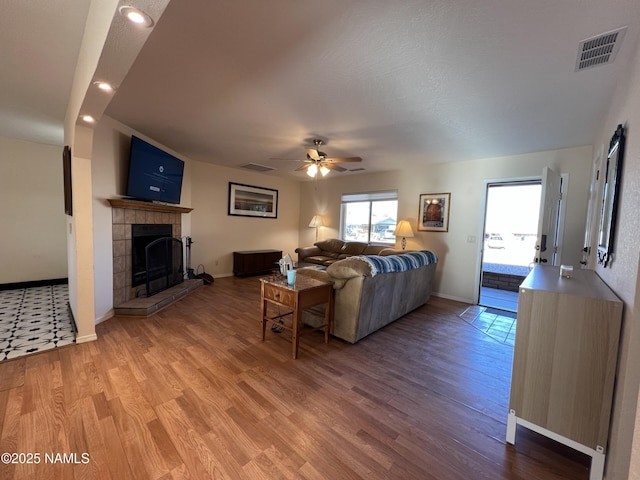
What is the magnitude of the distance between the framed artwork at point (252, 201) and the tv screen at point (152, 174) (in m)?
1.45

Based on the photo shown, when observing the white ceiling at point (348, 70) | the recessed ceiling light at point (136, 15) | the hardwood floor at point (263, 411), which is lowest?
the hardwood floor at point (263, 411)

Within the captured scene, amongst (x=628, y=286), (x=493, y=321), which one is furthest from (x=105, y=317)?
(x=493, y=321)

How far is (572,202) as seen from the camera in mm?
3492

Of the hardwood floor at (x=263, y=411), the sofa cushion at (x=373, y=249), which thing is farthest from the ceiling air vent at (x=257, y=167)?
the hardwood floor at (x=263, y=411)

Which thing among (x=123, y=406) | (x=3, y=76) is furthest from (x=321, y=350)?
(x=3, y=76)

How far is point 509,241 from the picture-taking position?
245 inches

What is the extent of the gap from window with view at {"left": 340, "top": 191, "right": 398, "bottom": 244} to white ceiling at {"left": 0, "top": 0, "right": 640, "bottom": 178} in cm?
223

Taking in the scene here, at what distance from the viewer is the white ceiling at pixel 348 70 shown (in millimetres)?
1415

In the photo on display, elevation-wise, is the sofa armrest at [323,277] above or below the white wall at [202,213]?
below

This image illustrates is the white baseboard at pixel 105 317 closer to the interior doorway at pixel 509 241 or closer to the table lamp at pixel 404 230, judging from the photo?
the table lamp at pixel 404 230

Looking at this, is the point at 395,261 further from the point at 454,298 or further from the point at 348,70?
the point at 454,298

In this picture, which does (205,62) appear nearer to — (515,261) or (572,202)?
(572,202)

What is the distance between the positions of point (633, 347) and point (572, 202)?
3.59 m

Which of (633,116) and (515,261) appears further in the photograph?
(515,261)
